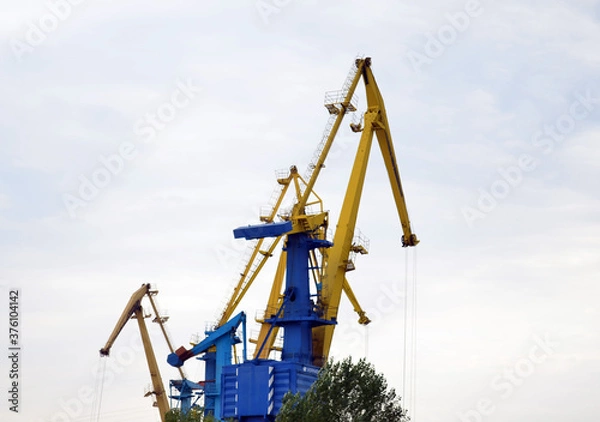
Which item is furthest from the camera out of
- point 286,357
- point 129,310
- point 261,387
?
point 129,310

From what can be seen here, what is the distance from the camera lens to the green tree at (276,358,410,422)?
56.1 m

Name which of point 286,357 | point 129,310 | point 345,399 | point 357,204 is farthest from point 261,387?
point 129,310

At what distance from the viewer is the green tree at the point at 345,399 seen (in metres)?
56.1

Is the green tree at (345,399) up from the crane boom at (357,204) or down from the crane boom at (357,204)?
down

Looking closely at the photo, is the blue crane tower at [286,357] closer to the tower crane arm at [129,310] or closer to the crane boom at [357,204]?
the crane boom at [357,204]

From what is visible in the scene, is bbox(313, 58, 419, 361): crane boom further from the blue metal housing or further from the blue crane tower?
the blue metal housing

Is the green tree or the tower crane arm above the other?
the tower crane arm

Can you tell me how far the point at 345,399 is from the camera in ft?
189

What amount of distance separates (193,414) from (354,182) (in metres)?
21.2

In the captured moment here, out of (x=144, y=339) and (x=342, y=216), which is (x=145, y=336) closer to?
(x=144, y=339)

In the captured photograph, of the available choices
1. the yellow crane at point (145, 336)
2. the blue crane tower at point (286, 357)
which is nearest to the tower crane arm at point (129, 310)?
the yellow crane at point (145, 336)

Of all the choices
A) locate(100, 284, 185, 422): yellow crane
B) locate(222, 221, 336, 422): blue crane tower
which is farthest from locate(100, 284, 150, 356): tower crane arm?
locate(222, 221, 336, 422): blue crane tower

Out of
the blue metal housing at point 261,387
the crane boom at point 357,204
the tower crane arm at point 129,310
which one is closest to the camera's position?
the blue metal housing at point 261,387

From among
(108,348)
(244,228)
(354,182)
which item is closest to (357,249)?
(354,182)
